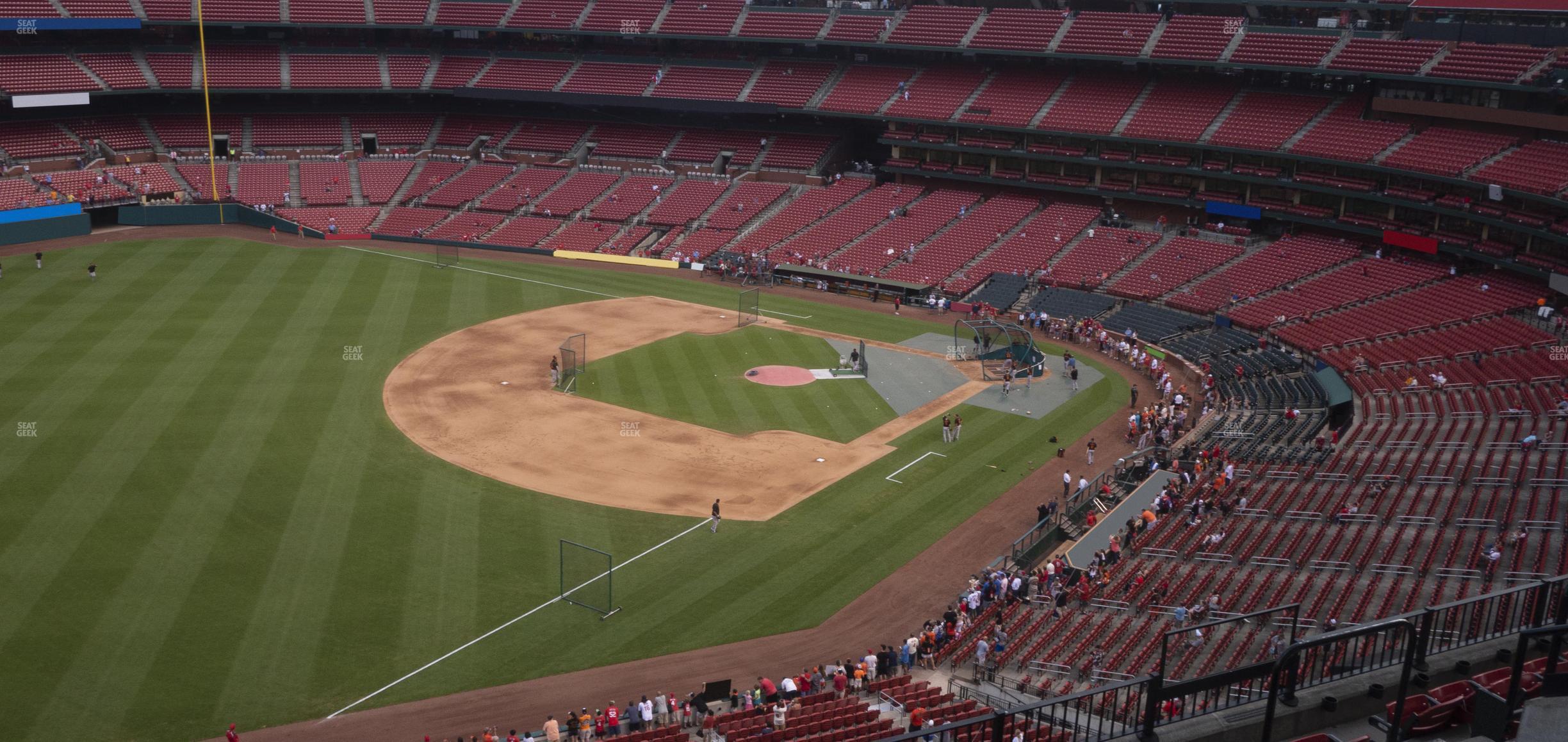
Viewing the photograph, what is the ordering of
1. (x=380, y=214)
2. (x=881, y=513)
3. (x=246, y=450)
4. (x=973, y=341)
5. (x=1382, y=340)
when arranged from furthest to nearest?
(x=380, y=214), (x=973, y=341), (x=1382, y=340), (x=246, y=450), (x=881, y=513)

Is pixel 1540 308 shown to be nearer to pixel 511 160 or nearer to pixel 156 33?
pixel 511 160

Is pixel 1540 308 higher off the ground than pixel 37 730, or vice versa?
pixel 1540 308

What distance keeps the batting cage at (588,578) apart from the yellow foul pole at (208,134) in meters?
55.8

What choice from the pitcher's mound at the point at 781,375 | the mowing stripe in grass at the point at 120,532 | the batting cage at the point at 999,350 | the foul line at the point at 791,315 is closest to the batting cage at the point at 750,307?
the foul line at the point at 791,315

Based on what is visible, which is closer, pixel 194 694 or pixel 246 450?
pixel 194 694

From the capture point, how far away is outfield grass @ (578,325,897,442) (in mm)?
45969

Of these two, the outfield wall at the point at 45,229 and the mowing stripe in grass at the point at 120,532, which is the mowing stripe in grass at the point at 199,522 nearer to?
the mowing stripe in grass at the point at 120,532

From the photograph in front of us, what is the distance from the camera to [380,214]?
266ft

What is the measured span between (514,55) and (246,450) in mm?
56882

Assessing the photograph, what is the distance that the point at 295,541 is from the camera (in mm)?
33906

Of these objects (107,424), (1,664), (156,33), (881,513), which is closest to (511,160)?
(156,33)

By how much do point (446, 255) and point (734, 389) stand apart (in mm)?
32696

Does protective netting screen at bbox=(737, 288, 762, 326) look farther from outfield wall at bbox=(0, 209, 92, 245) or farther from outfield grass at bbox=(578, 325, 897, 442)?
outfield wall at bbox=(0, 209, 92, 245)

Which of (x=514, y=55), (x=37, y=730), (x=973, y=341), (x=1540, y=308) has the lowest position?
(x=37, y=730)
